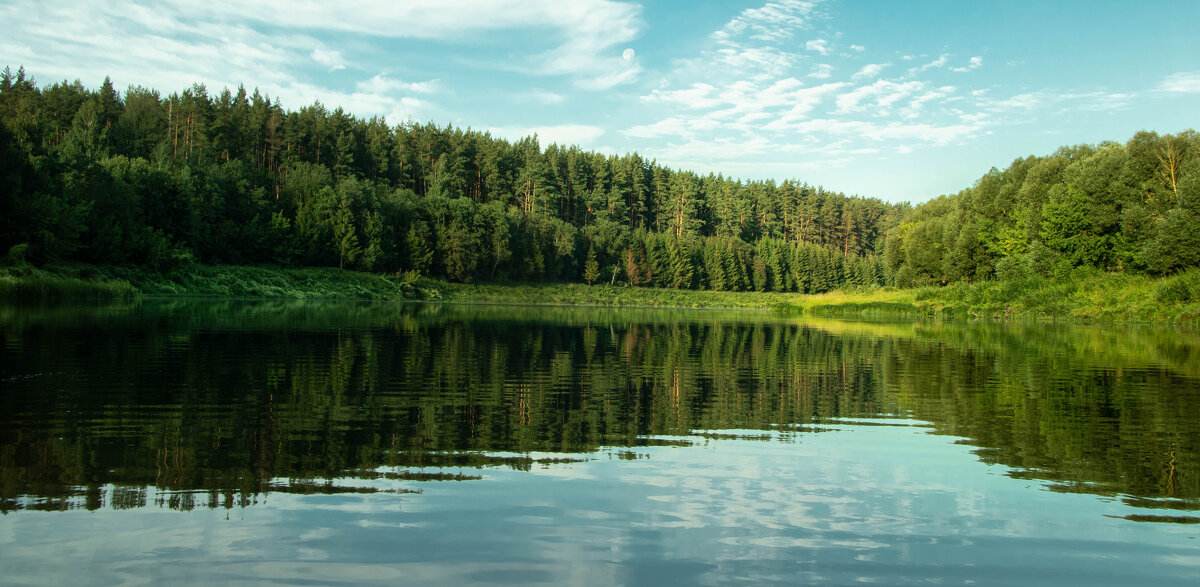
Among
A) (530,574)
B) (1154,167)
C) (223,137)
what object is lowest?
(530,574)

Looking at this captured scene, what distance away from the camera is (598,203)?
150 meters

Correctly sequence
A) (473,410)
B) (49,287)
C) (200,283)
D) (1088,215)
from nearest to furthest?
(473,410) → (49,287) → (1088,215) → (200,283)

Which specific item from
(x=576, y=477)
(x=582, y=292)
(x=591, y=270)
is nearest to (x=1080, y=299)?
(x=576, y=477)

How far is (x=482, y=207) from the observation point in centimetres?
10862

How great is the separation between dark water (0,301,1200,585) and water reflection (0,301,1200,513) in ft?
0.20

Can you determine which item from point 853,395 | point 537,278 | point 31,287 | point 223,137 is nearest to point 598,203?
point 537,278

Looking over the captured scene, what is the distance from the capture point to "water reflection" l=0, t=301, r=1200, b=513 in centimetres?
733

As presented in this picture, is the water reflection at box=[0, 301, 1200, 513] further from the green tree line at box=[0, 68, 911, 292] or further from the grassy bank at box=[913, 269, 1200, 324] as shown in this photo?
the green tree line at box=[0, 68, 911, 292]

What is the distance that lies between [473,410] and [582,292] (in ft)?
337

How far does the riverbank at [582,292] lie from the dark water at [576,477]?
36735mm

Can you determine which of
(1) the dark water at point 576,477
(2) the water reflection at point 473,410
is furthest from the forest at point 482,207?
(1) the dark water at point 576,477

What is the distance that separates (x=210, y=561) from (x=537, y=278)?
111m

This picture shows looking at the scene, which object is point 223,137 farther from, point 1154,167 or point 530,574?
point 530,574

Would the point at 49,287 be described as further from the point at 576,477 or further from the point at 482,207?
the point at 482,207
